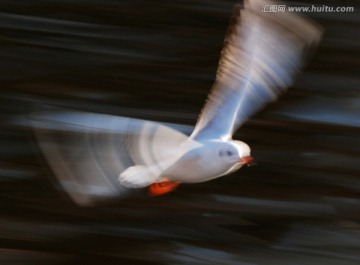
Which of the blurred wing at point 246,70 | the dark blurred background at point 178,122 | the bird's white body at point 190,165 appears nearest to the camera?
the bird's white body at point 190,165

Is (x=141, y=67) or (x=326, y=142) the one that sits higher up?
(x=141, y=67)

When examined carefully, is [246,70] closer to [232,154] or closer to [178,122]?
[232,154]

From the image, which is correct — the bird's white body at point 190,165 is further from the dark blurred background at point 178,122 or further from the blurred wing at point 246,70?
the dark blurred background at point 178,122

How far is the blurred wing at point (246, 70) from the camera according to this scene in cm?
250

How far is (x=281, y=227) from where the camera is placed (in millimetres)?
3223

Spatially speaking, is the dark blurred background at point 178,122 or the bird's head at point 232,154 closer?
the bird's head at point 232,154

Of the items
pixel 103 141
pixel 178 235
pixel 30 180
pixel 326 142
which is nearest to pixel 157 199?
pixel 178 235

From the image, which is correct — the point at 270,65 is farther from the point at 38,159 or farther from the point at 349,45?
the point at 349,45

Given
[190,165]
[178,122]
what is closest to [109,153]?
[190,165]

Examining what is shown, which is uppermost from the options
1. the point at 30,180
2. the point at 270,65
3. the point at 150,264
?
the point at 270,65

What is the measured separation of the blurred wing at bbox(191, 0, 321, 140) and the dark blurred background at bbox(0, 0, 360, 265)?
0.70m

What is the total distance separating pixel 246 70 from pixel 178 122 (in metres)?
1.10

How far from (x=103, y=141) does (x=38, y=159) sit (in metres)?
0.94

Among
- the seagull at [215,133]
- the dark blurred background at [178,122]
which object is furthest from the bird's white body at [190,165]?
the dark blurred background at [178,122]
